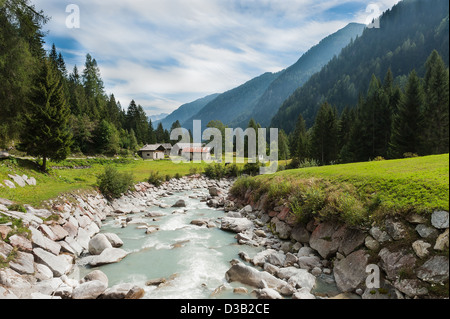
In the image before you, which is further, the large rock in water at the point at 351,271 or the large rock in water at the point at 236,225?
the large rock in water at the point at 236,225

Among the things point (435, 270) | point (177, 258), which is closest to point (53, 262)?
point (177, 258)

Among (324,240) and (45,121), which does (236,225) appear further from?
(45,121)

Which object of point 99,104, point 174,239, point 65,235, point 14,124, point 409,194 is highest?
point 99,104

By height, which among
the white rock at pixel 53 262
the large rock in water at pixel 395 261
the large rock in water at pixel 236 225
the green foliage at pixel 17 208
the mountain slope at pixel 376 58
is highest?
the mountain slope at pixel 376 58

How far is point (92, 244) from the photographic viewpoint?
11.2 m

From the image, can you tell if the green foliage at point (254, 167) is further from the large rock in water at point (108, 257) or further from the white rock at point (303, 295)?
the white rock at point (303, 295)

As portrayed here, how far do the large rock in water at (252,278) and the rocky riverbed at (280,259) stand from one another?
32mm

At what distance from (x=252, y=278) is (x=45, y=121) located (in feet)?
82.2

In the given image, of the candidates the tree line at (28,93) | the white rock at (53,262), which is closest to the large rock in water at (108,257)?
the white rock at (53,262)

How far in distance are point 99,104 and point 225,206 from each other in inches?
2990

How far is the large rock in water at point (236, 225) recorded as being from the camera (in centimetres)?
1484

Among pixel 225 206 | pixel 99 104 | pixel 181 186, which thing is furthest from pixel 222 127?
pixel 225 206

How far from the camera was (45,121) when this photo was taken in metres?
22.6
